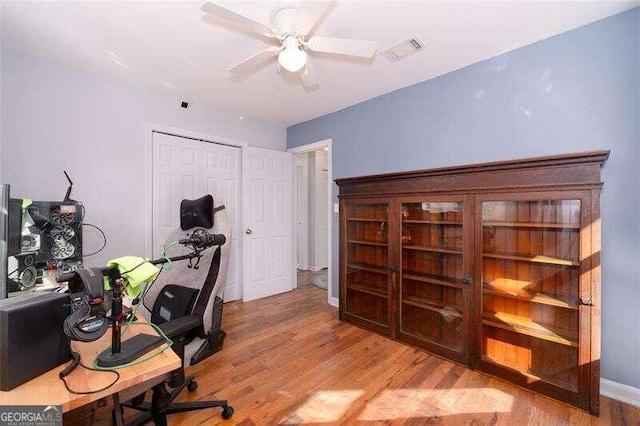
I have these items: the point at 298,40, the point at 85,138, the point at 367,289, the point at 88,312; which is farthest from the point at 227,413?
the point at 85,138

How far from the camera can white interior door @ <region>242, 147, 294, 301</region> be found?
3.79 m

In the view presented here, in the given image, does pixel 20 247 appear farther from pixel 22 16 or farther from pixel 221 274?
pixel 22 16

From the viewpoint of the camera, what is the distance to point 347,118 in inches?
139

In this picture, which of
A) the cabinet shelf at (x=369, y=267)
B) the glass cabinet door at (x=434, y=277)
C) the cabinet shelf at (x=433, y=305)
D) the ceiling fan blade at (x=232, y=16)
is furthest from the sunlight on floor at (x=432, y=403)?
the ceiling fan blade at (x=232, y=16)

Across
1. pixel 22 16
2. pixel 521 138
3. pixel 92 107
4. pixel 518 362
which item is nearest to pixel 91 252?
pixel 92 107

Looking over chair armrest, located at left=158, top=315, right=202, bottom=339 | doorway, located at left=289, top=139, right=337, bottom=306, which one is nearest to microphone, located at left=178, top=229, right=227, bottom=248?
chair armrest, located at left=158, top=315, right=202, bottom=339

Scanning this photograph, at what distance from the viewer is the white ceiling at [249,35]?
1.83 metres

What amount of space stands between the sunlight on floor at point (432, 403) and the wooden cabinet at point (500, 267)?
265 millimetres

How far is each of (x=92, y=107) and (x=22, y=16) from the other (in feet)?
2.88

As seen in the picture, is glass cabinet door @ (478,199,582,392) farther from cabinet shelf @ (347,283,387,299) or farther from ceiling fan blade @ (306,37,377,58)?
ceiling fan blade @ (306,37,377,58)

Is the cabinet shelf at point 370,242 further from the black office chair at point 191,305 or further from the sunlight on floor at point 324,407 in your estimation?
the black office chair at point 191,305

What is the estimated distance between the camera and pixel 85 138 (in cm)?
267

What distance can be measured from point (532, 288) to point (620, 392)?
2.60ft

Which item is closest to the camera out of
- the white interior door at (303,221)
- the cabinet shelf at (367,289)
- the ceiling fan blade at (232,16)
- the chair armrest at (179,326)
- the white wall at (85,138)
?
the chair armrest at (179,326)
